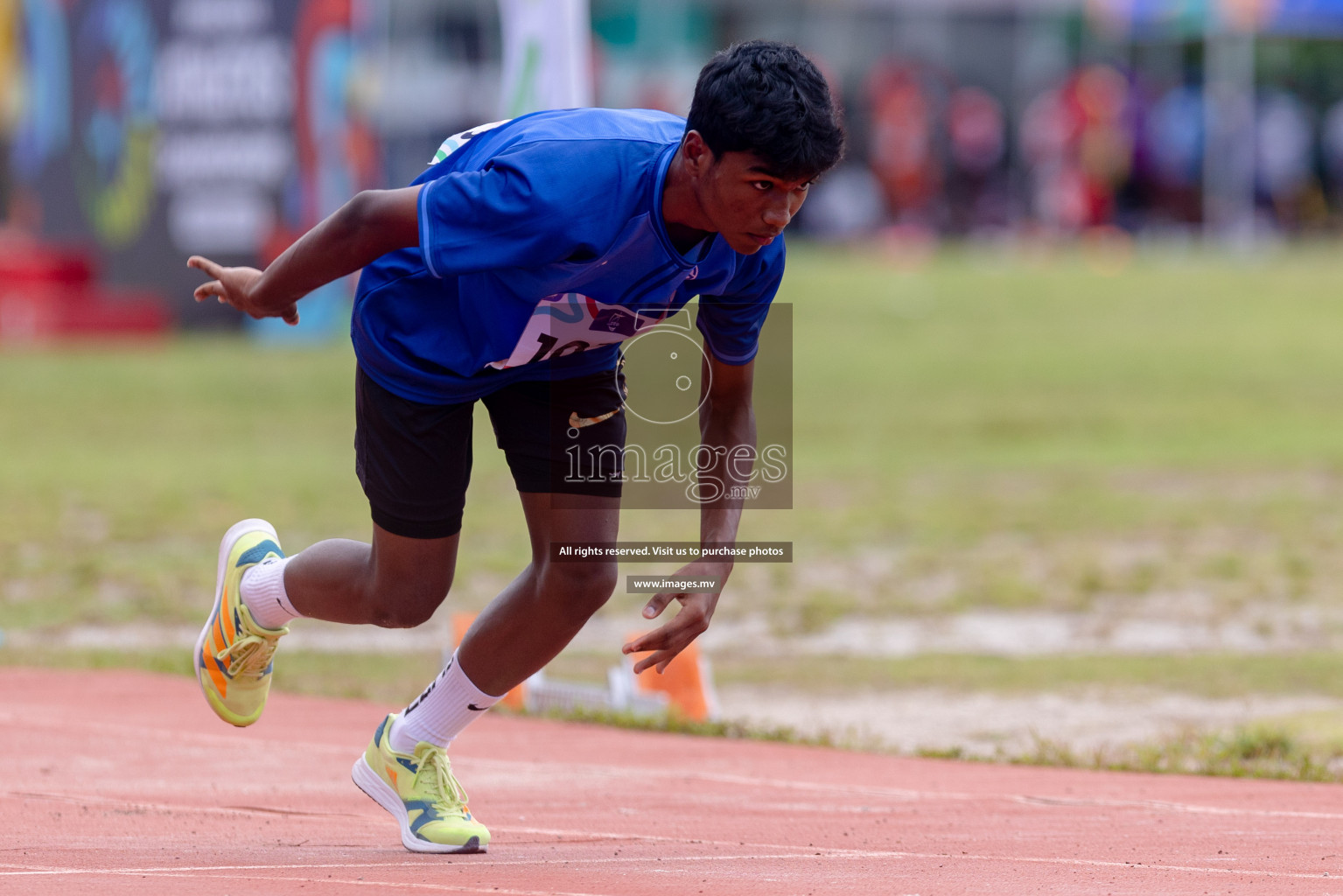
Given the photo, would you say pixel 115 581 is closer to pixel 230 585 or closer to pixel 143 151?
pixel 230 585

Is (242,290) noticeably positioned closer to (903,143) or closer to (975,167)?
(903,143)

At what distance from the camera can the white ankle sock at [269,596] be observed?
5145 millimetres

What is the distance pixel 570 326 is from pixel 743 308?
18.3 inches

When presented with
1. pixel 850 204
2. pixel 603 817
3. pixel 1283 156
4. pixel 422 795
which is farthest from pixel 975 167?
pixel 422 795

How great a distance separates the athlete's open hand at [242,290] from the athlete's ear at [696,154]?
1.14m

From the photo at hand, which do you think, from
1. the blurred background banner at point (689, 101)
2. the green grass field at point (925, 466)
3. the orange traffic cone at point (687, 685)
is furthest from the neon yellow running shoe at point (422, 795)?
the blurred background banner at point (689, 101)

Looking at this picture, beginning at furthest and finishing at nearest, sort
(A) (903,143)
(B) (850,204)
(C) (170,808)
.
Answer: (B) (850,204)
(A) (903,143)
(C) (170,808)

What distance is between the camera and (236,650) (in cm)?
522

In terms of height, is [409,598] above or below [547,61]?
below

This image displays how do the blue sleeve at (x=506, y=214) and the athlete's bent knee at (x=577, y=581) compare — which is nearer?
the blue sleeve at (x=506, y=214)

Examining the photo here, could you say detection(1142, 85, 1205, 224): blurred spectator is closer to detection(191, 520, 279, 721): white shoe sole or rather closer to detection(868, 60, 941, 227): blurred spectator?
detection(868, 60, 941, 227): blurred spectator

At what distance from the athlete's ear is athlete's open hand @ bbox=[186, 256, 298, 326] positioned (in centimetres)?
114

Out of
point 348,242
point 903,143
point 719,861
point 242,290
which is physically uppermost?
point 903,143

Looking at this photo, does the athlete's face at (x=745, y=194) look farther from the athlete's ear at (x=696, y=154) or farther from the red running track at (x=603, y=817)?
the red running track at (x=603, y=817)
